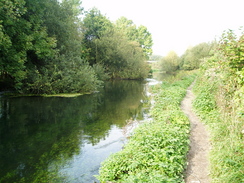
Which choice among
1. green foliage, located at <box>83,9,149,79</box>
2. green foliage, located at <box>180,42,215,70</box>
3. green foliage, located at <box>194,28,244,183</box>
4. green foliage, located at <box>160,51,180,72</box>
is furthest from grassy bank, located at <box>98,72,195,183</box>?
green foliage, located at <box>160,51,180,72</box>

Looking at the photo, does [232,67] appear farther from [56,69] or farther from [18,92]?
[18,92]

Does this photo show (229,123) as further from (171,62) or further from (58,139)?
(171,62)

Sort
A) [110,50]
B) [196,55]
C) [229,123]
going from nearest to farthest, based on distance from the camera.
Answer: [229,123], [110,50], [196,55]

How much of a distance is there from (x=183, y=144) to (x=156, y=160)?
1.47 metres

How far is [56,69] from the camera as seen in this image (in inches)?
766

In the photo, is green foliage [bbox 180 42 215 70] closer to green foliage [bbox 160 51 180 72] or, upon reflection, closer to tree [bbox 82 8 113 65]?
green foliage [bbox 160 51 180 72]

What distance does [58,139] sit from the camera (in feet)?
28.0

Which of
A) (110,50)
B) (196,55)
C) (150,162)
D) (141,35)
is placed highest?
(141,35)

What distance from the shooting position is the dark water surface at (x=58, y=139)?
5.93 m

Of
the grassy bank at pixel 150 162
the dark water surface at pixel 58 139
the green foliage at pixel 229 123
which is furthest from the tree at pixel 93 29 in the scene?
the grassy bank at pixel 150 162

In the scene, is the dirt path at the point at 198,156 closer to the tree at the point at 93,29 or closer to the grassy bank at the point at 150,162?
the grassy bank at the point at 150,162

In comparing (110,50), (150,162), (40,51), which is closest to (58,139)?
(150,162)

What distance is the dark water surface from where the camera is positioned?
593cm

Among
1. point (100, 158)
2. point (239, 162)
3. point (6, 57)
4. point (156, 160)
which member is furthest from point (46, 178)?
point (6, 57)
